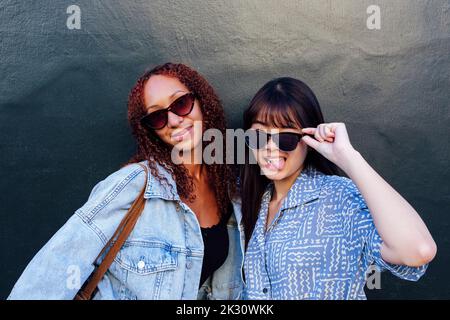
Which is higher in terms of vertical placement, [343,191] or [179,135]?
[179,135]

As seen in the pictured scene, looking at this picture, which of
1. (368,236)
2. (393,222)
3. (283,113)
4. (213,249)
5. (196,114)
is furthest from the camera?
(196,114)

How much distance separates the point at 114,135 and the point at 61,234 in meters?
1.07

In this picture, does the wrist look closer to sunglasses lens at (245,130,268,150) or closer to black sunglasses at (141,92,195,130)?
sunglasses lens at (245,130,268,150)

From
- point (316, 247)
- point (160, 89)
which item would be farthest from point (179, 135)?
point (316, 247)

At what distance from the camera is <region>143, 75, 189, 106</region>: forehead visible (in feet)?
7.84

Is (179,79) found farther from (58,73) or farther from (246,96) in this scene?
(58,73)

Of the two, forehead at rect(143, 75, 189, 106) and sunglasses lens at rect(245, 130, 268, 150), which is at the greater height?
forehead at rect(143, 75, 189, 106)

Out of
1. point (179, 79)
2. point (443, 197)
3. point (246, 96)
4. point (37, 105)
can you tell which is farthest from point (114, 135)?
point (443, 197)

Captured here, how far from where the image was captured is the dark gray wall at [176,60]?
2.85 metres

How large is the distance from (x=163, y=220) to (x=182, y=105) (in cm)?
60

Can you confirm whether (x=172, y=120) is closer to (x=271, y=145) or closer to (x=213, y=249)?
(x=271, y=145)

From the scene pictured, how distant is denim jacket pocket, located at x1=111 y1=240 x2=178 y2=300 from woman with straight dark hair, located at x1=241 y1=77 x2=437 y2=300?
416 mm

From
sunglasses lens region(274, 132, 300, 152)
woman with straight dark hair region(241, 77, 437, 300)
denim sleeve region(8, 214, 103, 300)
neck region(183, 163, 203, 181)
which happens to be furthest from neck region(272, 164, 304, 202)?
denim sleeve region(8, 214, 103, 300)

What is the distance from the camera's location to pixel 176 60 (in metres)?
2.89
